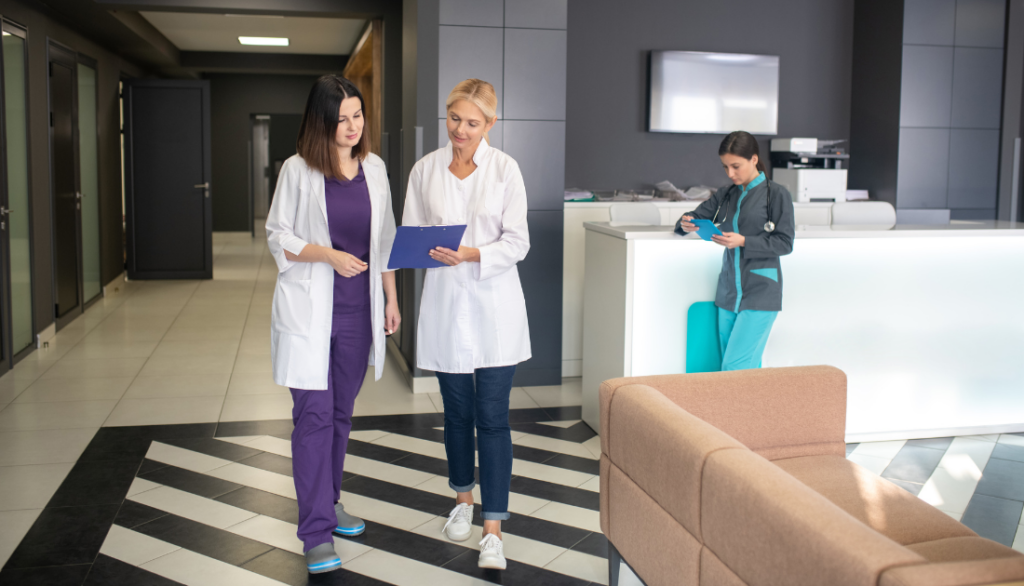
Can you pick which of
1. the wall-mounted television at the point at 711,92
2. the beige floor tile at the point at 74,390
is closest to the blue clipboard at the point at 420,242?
the beige floor tile at the point at 74,390

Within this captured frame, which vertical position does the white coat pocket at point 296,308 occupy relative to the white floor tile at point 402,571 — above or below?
above

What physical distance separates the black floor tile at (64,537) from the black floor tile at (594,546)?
1694 millimetres

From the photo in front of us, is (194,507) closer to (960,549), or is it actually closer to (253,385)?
(253,385)

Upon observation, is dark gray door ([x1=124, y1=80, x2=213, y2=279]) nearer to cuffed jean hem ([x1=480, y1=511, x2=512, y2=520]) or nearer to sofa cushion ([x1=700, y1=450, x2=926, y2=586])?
cuffed jean hem ([x1=480, y1=511, x2=512, y2=520])

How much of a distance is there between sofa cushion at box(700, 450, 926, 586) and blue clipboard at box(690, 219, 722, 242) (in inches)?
71.9

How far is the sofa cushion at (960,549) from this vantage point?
1955 mm

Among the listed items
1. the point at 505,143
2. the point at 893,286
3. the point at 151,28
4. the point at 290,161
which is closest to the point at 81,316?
the point at 151,28

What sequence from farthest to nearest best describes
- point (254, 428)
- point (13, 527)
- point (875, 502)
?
point (254, 428) → point (13, 527) → point (875, 502)

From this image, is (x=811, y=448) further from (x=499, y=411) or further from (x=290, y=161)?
(x=290, y=161)

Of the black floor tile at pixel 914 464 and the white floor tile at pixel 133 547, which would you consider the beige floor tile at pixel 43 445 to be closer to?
the white floor tile at pixel 133 547

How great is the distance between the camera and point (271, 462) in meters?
3.87

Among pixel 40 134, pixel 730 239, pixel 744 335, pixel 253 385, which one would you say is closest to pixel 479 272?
pixel 730 239

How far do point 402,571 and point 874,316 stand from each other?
269 cm

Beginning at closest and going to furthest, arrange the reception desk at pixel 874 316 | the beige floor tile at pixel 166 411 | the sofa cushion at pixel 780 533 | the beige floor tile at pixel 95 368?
the sofa cushion at pixel 780 533
the reception desk at pixel 874 316
the beige floor tile at pixel 166 411
the beige floor tile at pixel 95 368
